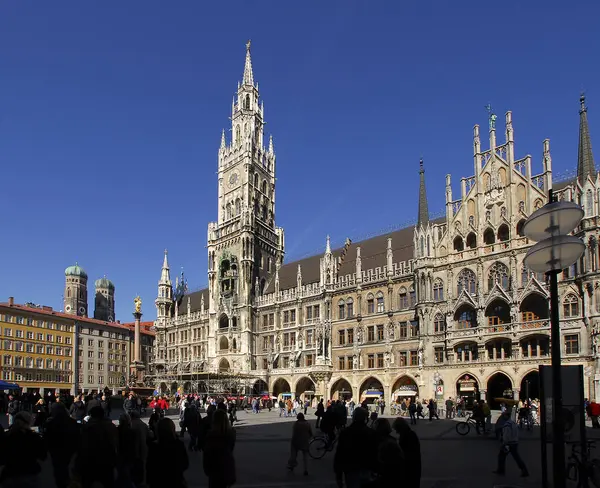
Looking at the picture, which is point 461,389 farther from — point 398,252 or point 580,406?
point 580,406

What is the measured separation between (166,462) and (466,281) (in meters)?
41.8

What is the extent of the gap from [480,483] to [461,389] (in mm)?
33700

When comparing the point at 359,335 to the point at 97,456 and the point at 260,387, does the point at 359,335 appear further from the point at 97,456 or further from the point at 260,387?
the point at 97,456

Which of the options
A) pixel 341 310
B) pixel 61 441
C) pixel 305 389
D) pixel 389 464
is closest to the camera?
pixel 389 464

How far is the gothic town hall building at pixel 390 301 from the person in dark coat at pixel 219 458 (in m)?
33.4

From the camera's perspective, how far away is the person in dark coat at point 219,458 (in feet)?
28.1

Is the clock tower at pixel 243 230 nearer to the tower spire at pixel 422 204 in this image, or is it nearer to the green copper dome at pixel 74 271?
the tower spire at pixel 422 204

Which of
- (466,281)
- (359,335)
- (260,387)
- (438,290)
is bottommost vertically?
(260,387)

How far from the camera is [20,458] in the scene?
8312 mm

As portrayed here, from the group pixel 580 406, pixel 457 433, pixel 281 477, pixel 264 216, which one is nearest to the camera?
pixel 580 406

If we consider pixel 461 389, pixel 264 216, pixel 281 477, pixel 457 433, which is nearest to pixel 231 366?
pixel 264 216

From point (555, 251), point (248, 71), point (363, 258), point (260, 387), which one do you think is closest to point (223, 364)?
point (260, 387)

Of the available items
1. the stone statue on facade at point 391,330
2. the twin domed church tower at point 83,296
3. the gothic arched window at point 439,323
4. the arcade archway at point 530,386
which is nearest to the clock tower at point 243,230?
the stone statue on facade at point 391,330

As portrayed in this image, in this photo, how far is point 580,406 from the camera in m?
10.7
